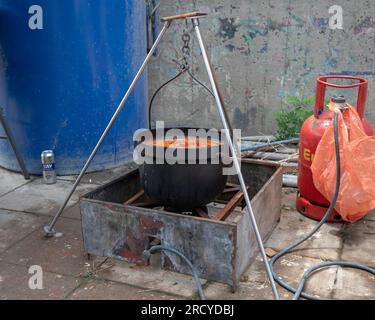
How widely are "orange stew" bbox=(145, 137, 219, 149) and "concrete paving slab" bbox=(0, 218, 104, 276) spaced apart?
104cm

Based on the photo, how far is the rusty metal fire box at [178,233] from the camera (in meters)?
2.97

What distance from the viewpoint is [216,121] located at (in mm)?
6695

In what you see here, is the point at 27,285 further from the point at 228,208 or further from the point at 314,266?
the point at 314,266

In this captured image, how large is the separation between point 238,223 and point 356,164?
1258mm

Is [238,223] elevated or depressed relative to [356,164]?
depressed

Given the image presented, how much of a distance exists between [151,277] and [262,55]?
13.1 ft

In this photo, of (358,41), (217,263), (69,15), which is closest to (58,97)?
(69,15)

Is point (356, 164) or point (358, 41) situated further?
point (358, 41)

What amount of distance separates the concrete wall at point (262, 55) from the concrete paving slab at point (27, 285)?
13.1 ft

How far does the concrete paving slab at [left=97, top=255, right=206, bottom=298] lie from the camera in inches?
121

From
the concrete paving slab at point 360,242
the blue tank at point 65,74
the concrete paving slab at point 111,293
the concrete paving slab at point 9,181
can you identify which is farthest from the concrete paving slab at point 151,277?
the blue tank at point 65,74

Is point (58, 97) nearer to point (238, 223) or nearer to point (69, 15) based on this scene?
point (69, 15)

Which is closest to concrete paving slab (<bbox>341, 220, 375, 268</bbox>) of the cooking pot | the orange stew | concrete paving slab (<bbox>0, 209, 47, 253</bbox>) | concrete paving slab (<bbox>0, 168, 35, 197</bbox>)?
the cooking pot

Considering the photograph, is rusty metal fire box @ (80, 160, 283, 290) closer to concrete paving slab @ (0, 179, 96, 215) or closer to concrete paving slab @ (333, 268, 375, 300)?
concrete paving slab @ (333, 268, 375, 300)
